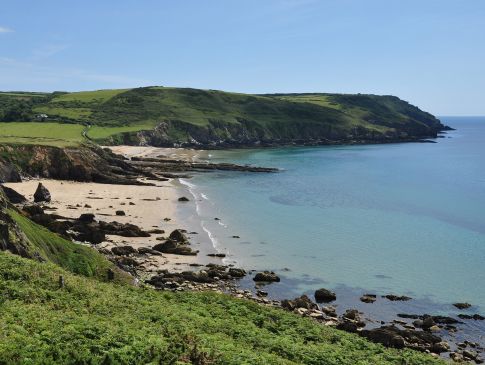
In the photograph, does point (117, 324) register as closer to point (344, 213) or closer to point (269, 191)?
point (344, 213)

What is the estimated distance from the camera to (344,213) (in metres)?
74.3

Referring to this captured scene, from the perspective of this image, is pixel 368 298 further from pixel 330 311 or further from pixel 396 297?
pixel 330 311

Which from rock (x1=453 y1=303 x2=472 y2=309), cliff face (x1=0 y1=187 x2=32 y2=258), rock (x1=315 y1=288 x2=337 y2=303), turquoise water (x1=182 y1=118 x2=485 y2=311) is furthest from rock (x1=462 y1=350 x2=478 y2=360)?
cliff face (x1=0 y1=187 x2=32 y2=258)

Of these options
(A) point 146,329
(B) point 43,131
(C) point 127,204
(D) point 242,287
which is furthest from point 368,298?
(B) point 43,131

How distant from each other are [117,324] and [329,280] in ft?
82.1

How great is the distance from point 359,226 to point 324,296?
28463 millimetres

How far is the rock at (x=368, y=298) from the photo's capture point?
128ft

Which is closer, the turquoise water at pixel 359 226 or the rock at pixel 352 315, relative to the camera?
the rock at pixel 352 315

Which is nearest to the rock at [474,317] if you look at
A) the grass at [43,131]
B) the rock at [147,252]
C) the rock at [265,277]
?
the rock at [265,277]

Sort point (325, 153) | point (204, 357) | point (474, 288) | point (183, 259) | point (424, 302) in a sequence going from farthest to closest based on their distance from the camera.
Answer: point (325, 153) < point (183, 259) < point (474, 288) < point (424, 302) < point (204, 357)

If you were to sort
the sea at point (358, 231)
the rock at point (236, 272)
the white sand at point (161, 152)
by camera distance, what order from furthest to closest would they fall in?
the white sand at point (161, 152) → the rock at point (236, 272) → the sea at point (358, 231)

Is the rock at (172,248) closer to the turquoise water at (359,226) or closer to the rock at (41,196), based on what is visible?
the turquoise water at (359,226)

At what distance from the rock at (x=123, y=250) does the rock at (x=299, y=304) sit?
56.3ft

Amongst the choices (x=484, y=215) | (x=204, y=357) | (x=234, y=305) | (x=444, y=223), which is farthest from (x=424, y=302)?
(x=484, y=215)
